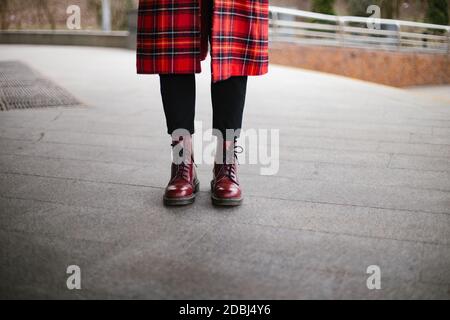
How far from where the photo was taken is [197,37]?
1.24 m

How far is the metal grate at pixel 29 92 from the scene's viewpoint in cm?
283

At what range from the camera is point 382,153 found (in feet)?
6.13

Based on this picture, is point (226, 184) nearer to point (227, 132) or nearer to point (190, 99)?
point (227, 132)

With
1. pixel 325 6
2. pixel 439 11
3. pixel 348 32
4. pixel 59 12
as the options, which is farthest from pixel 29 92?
pixel 439 11

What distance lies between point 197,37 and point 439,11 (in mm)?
12516

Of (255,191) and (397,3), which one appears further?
(397,3)

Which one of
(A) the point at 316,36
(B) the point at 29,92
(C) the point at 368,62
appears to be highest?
(A) the point at 316,36

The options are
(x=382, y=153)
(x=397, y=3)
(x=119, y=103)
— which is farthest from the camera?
(x=397, y=3)

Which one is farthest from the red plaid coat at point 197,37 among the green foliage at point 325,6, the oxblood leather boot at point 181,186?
the green foliage at point 325,6

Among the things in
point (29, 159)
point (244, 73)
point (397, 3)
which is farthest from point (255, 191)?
point (397, 3)
